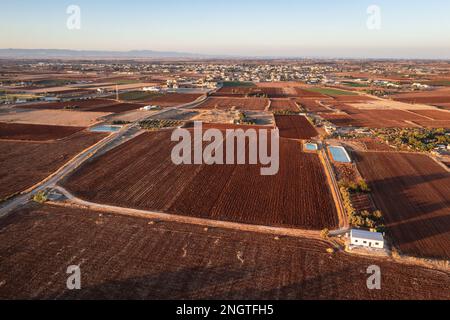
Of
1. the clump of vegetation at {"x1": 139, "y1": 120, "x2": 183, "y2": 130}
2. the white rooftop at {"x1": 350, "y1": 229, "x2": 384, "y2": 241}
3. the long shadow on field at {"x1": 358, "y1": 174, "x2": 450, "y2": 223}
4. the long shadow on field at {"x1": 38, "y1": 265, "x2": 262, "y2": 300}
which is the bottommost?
the long shadow on field at {"x1": 38, "y1": 265, "x2": 262, "y2": 300}

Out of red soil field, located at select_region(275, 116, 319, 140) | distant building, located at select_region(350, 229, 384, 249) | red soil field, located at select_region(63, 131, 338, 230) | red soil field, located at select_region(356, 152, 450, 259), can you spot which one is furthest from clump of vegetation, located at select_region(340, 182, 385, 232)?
red soil field, located at select_region(275, 116, 319, 140)

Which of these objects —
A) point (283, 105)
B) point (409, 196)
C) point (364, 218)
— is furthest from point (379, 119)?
point (364, 218)

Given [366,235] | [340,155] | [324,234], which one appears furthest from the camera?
[340,155]

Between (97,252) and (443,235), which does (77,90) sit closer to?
(97,252)

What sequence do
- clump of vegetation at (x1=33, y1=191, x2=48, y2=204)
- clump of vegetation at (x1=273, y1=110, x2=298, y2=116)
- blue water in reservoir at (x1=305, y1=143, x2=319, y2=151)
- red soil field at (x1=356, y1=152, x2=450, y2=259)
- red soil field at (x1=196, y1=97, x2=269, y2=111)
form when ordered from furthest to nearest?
1. red soil field at (x1=196, y1=97, x2=269, y2=111)
2. clump of vegetation at (x1=273, y1=110, x2=298, y2=116)
3. blue water in reservoir at (x1=305, y1=143, x2=319, y2=151)
4. clump of vegetation at (x1=33, y1=191, x2=48, y2=204)
5. red soil field at (x1=356, y1=152, x2=450, y2=259)

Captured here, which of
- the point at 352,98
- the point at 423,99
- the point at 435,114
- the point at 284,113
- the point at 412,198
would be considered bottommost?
the point at 412,198

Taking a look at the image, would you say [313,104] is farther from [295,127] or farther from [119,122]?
[119,122]

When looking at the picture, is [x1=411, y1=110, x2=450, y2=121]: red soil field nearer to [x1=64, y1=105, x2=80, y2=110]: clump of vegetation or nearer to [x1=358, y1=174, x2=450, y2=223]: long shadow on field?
[x1=358, y1=174, x2=450, y2=223]: long shadow on field
